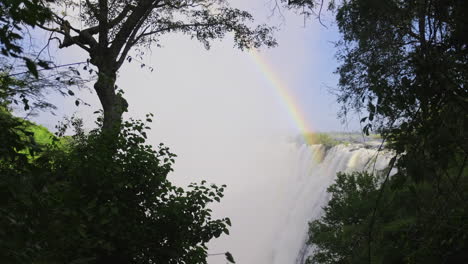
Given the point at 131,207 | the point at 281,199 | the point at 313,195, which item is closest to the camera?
the point at 131,207

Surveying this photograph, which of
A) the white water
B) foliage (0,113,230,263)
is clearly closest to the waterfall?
the white water

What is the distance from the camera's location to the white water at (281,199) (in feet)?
62.0

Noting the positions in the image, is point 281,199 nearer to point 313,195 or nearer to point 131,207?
point 313,195

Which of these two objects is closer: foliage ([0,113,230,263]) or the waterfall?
foliage ([0,113,230,263])

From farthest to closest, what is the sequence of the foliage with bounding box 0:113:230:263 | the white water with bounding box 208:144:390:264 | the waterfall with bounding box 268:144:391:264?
the white water with bounding box 208:144:390:264 < the waterfall with bounding box 268:144:391:264 < the foliage with bounding box 0:113:230:263

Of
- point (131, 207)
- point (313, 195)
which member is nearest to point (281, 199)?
point (313, 195)

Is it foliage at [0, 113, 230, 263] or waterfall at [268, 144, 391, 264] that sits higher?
foliage at [0, 113, 230, 263]

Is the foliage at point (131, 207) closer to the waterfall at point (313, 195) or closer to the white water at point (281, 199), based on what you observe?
the white water at point (281, 199)

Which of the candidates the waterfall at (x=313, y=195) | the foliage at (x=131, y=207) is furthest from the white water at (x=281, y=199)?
the foliage at (x=131, y=207)

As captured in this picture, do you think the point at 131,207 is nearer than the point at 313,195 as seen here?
Yes

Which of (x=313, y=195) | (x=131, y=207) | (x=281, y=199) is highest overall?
(x=131, y=207)

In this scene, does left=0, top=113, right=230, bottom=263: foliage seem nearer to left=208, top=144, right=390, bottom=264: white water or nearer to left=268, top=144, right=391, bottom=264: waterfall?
left=208, top=144, right=390, bottom=264: white water

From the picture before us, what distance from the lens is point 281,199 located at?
32250 mm

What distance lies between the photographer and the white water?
18.9 m
